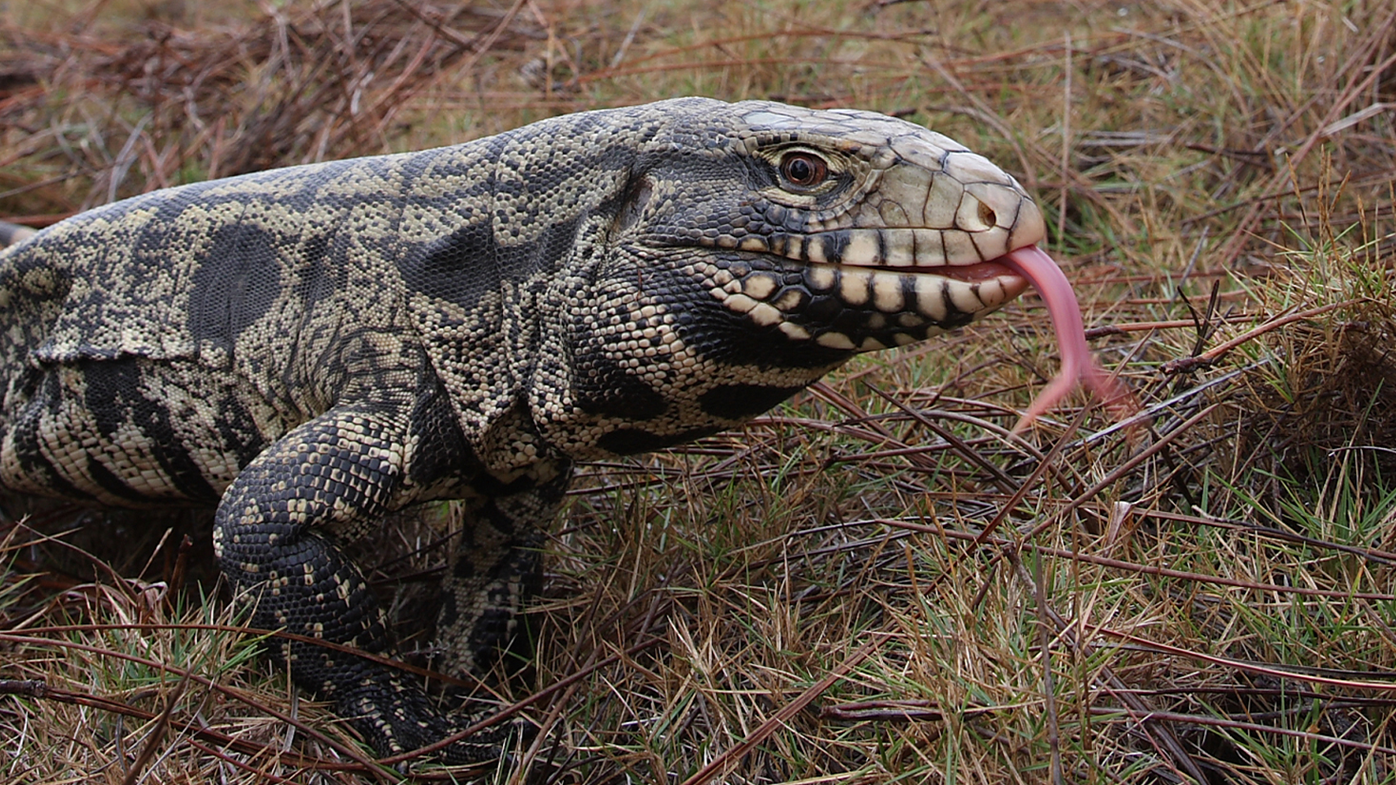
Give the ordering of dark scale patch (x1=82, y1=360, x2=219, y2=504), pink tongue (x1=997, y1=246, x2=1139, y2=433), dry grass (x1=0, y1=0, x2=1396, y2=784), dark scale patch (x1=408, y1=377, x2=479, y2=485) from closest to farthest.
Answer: pink tongue (x1=997, y1=246, x2=1139, y2=433), dry grass (x1=0, y1=0, x2=1396, y2=784), dark scale patch (x1=408, y1=377, x2=479, y2=485), dark scale patch (x1=82, y1=360, x2=219, y2=504)

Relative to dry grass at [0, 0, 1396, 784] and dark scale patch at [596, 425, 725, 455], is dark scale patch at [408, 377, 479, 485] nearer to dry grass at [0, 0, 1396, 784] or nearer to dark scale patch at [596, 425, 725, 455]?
dark scale patch at [596, 425, 725, 455]

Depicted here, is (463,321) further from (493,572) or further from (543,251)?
(493,572)

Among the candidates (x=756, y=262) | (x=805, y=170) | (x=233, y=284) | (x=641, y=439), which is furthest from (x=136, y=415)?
(x=805, y=170)

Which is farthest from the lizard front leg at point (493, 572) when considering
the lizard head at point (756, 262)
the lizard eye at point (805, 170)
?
the lizard eye at point (805, 170)

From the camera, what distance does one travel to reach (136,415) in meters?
3.79

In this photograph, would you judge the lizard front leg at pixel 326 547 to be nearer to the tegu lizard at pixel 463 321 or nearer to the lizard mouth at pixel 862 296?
the tegu lizard at pixel 463 321

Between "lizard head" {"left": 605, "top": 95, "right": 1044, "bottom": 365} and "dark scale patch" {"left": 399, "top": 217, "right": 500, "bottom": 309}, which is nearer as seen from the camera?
"lizard head" {"left": 605, "top": 95, "right": 1044, "bottom": 365}

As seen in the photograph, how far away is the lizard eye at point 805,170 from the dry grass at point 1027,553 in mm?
968

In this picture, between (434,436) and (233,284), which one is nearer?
(434,436)

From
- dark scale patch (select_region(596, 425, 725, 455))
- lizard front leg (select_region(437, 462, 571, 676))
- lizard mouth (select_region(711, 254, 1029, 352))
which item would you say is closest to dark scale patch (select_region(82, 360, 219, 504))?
lizard front leg (select_region(437, 462, 571, 676))

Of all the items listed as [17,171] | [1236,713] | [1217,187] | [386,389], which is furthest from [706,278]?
[17,171]

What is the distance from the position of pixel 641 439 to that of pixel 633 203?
626 mm

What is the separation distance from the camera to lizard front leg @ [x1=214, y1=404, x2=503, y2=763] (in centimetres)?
320

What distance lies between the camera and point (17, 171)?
7.05 m
